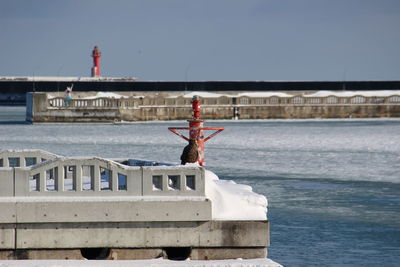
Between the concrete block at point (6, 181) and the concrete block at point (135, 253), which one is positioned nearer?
the concrete block at point (6, 181)

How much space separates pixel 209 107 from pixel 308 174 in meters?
47.6

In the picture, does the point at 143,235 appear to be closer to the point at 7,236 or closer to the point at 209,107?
the point at 7,236

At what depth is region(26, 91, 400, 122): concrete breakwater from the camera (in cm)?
6862

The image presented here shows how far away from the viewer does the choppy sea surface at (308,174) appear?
53.3ft

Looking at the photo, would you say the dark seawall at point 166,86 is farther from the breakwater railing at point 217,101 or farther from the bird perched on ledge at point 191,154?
the bird perched on ledge at point 191,154

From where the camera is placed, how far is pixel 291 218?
62.4 ft

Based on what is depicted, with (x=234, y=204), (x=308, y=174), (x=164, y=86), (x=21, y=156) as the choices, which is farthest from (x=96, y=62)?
(x=234, y=204)

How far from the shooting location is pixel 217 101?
7638cm

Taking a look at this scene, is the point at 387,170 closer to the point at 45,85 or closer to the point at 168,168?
the point at 168,168

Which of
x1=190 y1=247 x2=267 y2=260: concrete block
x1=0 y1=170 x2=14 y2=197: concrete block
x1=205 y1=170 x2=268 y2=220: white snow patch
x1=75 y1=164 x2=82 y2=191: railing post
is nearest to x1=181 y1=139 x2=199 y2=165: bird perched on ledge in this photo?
x1=205 y1=170 x2=268 y2=220: white snow patch

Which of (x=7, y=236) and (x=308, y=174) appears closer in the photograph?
(x=7, y=236)

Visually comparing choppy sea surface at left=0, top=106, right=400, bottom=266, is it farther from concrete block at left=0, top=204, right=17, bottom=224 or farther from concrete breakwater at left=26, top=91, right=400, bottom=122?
concrete breakwater at left=26, top=91, right=400, bottom=122

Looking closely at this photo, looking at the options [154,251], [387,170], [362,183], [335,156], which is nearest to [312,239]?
[154,251]

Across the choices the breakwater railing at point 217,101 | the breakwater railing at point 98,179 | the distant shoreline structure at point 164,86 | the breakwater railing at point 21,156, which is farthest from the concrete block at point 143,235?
the distant shoreline structure at point 164,86
